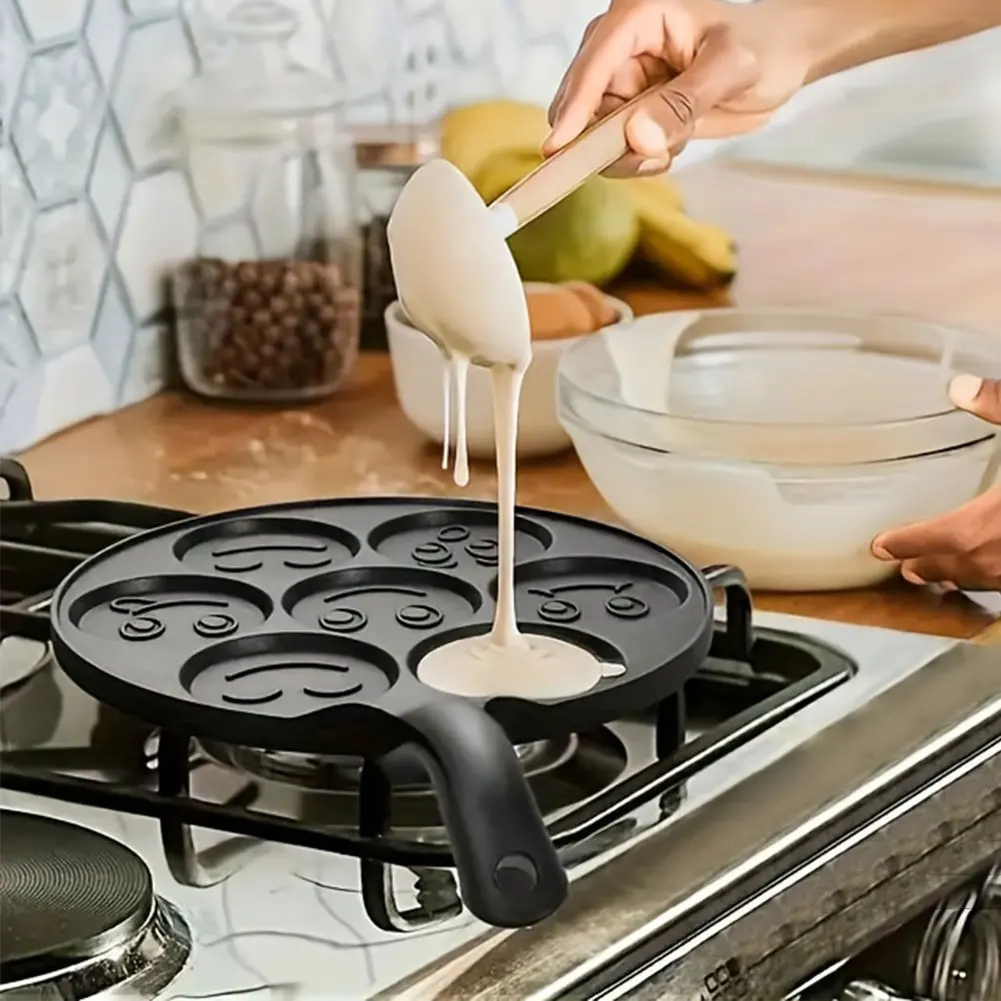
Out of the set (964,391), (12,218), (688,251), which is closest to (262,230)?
(12,218)

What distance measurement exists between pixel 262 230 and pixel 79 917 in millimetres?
705

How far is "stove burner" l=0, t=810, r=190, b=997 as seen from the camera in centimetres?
56

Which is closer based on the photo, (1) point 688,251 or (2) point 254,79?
(2) point 254,79

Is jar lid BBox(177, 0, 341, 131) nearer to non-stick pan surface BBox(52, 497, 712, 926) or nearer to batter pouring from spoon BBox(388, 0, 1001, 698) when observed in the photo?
batter pouring from spoon BBox(388, 0, 1001, 698)

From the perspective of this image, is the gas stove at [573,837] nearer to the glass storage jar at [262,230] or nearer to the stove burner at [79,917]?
the stove burner at [79,917]

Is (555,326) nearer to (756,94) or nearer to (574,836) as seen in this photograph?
(756,94)

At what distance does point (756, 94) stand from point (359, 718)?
23.5 inches

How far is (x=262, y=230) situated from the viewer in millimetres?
1224

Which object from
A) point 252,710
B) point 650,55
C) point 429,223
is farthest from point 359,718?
point 650,55

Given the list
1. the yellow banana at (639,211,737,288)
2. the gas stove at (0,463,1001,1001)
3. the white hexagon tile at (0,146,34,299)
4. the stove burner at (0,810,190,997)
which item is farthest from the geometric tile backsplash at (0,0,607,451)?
the stove burner at (0,810,190,997)

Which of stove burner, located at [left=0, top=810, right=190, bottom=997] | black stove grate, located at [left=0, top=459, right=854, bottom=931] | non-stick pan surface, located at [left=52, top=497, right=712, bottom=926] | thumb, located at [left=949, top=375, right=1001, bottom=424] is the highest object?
thumb, located at [left=949, top=375, right=1001, bottom=424]

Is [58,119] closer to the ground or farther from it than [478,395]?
farther from it

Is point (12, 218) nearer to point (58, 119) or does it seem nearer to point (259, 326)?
point (58, 119)

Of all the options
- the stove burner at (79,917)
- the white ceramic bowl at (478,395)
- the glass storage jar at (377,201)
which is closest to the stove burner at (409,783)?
the stove burner at (79,917)
